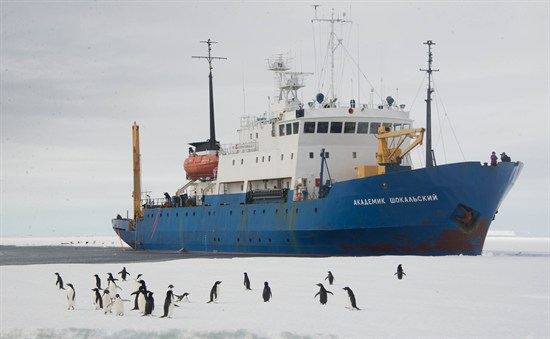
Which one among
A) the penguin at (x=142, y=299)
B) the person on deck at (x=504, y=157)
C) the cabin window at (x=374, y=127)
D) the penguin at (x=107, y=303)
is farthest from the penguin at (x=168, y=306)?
the cabin window at (x=374, y=127)

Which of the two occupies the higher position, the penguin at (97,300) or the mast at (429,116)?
the mast at (429,116)

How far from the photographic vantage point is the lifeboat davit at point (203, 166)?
160ft

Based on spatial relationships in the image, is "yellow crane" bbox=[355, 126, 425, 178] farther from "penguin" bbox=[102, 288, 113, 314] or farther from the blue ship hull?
"penguin" bbox=[102, 288, 113, 314]

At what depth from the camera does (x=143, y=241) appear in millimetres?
53594

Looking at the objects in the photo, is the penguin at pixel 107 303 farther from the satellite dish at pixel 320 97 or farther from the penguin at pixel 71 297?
the satellite dish at pixel 320 97

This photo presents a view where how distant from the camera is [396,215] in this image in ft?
107

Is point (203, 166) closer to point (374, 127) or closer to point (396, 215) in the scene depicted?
point (374, 127)

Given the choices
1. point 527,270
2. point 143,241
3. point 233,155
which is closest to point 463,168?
point 527,270

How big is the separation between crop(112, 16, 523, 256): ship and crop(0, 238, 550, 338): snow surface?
239 centimetres

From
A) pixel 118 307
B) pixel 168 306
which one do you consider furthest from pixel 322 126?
pixel 168 306

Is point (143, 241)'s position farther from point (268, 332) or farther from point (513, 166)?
point (268, 332)

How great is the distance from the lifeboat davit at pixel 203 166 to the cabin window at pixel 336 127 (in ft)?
39.2

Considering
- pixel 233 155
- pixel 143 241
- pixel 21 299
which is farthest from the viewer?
pixel 143 241

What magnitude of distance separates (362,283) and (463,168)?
9.16m
